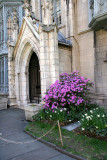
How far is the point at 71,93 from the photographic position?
20.9 feet

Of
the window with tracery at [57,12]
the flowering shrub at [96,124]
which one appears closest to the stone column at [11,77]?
the window with tracery at [57,12]

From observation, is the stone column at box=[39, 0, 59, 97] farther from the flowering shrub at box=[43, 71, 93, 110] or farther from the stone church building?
the flowering shrub at box=[43, 71, 93, 110]

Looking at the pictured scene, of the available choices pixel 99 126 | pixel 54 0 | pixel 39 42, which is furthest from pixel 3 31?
pixel 99 126

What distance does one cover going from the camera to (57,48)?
762cm

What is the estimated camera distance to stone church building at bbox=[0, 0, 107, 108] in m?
7.50

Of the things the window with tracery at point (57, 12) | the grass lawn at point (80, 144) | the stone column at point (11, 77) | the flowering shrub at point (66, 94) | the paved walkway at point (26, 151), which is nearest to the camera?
the grass lawn at point (80, 144)

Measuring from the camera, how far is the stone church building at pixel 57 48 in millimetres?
7496

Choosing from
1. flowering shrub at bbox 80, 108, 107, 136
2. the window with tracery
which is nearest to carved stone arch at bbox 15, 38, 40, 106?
the window with tracery

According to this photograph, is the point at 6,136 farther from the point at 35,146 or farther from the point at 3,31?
the point at 3,31

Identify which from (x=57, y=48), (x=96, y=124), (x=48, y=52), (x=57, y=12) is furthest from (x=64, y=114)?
(x=57, y=12)

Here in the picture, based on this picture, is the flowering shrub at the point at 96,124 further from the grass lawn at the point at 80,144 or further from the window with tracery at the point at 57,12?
the window with tracery at the point at 57,12

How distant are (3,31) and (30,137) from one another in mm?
11402

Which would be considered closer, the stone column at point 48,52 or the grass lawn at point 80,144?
the grass lawn at point 80,144

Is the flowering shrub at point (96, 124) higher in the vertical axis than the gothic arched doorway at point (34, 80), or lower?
lower
